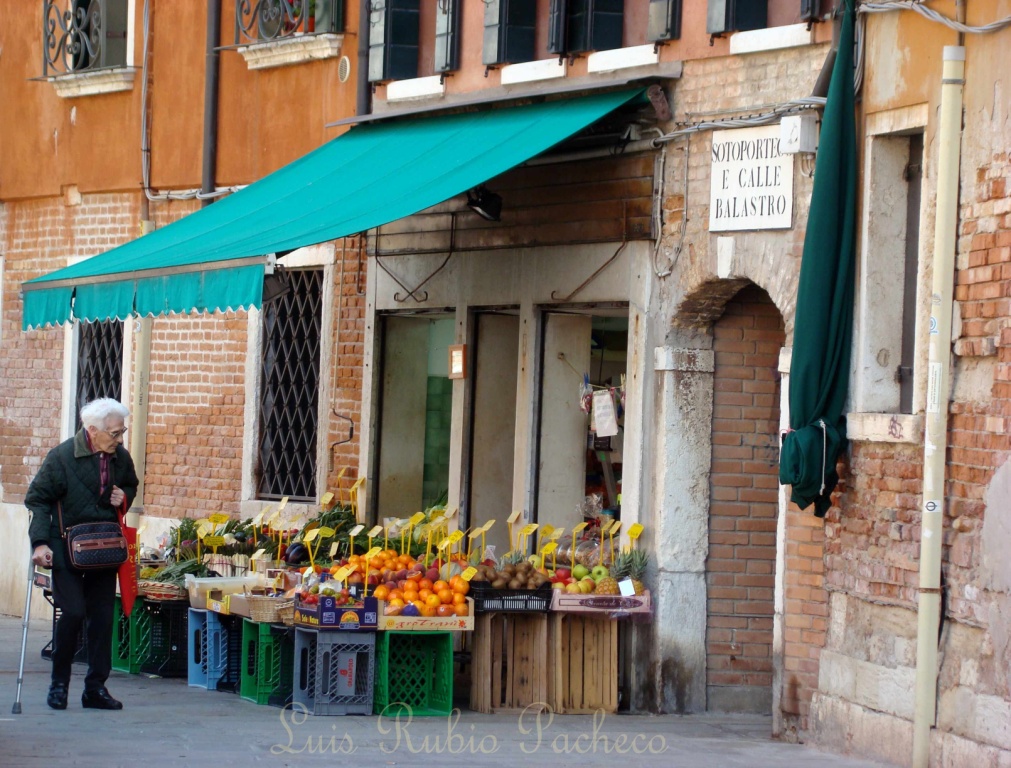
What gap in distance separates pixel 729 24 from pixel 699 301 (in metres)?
1.64

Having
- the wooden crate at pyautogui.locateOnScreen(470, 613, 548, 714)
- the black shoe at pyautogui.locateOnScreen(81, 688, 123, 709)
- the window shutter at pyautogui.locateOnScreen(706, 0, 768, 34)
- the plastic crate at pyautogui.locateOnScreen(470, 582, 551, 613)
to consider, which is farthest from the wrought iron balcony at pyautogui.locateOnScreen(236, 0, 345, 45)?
the black shoe at pyautogui.locateOnScreen(81, 688, 123, 709)

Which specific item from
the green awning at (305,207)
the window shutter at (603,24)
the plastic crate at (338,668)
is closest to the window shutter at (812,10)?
the green awning at (305,207)

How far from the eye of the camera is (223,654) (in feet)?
37.8

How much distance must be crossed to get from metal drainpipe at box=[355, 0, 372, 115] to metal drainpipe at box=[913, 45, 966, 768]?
19.1 feet

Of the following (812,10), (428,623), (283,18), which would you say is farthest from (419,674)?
(283,18)

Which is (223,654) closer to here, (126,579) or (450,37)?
(126,579)

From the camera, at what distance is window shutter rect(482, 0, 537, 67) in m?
12.2

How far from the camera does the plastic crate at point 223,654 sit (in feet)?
37.7

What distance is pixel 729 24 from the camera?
418 inches

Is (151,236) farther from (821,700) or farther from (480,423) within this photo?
(821,700)

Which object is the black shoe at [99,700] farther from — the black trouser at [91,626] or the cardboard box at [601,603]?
the cardboard box at [601,603]

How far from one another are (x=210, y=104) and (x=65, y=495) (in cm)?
557

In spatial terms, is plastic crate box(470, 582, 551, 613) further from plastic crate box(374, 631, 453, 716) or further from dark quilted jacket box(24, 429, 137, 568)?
dark quilted jacket box(24, 429, 137, 568)

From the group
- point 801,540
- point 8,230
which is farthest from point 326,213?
point 8,230
